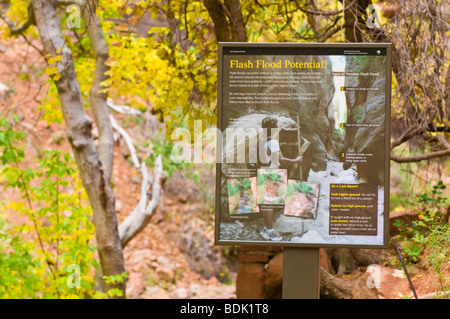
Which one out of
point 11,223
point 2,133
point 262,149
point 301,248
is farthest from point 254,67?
point 11,223

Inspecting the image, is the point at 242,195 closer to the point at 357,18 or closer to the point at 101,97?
the point at 357,18

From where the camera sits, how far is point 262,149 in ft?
10.3

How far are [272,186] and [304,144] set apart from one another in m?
0.31

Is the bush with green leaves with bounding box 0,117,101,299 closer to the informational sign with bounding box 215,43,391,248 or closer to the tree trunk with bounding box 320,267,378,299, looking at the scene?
the tree trunk with bounding box 320,267,378,299

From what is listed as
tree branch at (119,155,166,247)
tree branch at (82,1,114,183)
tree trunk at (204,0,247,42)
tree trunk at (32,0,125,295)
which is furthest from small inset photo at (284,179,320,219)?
tree branch at (119,155,166,247)

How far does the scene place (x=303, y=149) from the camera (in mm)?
3109

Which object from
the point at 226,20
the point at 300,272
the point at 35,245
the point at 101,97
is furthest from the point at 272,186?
the point at 101,97

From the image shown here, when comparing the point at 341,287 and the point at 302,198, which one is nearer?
the point at 302,198

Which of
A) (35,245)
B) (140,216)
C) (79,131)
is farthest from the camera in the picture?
(140,216)

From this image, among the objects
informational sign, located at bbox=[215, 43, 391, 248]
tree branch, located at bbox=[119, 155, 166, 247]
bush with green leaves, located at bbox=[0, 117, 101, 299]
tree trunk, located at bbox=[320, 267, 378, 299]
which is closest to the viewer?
informational sign, located at bbox=[215, 43, 391, 248]

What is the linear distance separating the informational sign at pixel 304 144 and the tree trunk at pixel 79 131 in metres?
3.68

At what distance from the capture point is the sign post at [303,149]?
3074mm

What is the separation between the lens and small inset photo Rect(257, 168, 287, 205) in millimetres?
3111
